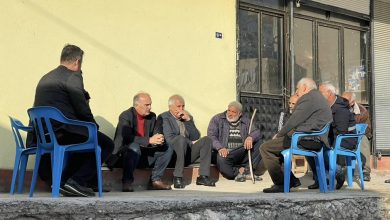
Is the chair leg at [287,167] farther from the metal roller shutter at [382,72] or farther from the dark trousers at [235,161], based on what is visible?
the metal roller shutter at [382,72]

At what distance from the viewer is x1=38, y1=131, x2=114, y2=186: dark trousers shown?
18.9 feet

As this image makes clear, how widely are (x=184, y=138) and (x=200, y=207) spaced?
150 inches

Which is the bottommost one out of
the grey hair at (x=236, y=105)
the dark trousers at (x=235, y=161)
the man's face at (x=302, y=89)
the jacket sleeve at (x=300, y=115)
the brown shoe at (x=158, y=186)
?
the brown shoe at (x=158, y=186)

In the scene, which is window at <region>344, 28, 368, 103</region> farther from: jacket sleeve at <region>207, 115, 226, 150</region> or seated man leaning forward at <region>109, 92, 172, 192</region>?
seated man leaning forward at <region>109, 92, 172, 192</region>

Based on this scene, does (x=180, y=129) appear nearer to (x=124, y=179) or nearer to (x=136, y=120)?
(x=136, y=120)

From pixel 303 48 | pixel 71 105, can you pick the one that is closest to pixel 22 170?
pixel 71 105

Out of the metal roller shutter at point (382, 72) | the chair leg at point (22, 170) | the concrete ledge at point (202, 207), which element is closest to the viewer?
the concrete ledge at point (202, 207)

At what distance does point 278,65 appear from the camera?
10.2 m

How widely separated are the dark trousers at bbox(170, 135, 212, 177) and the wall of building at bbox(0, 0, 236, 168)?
67 cm

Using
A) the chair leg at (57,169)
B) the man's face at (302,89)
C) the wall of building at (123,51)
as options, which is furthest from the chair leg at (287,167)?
the chair leg at (57,169)

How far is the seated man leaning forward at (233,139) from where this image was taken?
8.52m

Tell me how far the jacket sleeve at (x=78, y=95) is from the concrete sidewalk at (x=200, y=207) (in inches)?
44.4

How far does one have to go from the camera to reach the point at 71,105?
587 cm

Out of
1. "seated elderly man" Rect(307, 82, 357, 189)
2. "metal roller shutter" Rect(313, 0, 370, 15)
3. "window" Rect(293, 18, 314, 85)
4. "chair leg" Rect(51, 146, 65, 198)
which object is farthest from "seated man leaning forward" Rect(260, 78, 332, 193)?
"metal roller shutter" Rect(313, 0, 370, 15)
